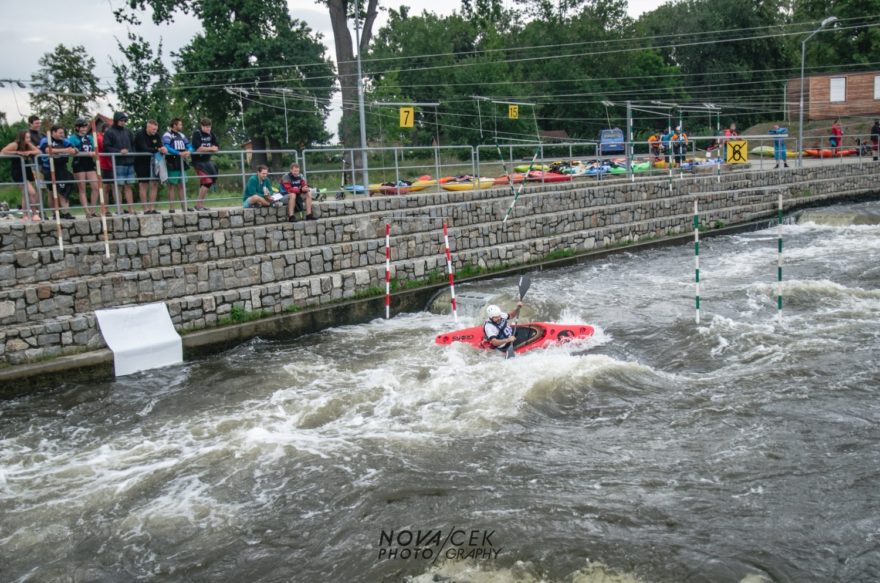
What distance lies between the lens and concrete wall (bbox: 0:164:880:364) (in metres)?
11.4

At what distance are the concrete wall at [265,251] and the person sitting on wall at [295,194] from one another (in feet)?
0.92

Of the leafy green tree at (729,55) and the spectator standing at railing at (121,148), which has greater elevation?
the leafy green tree at (729,55)

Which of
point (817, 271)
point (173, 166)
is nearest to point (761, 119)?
point (817, 271)

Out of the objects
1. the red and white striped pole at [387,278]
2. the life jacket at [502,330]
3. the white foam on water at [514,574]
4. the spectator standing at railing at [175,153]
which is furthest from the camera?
the red and white striped pole at [387,278]

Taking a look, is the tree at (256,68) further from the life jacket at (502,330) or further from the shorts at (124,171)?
the life jacket at (502,330)

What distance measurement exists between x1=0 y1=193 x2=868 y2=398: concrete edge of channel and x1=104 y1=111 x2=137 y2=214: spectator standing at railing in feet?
8.39

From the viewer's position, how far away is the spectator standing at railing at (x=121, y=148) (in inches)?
520

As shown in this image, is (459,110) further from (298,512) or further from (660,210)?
(298,512)

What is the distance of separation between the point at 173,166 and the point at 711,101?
164 feet

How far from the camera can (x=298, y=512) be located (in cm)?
734

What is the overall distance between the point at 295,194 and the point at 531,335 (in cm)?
547

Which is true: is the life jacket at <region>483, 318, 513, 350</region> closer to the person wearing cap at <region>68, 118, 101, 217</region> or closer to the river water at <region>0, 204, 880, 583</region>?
the river water at <region>0, 204, 880, 583</region>

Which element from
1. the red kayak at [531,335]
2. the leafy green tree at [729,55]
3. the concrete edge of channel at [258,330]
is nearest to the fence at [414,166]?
the concrete edge of channel at [258,330]

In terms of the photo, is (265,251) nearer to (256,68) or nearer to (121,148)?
(121,148)
